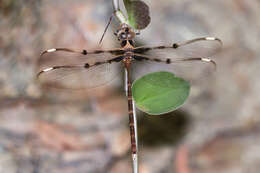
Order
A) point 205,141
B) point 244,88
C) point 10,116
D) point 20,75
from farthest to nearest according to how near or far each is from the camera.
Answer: point 244,88 → point 205,141 → point 20,75 → point 10,116

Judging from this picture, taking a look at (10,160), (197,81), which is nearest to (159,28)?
(197,81)

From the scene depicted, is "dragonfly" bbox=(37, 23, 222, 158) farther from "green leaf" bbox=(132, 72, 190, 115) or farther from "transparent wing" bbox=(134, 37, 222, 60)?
"green leaf" bbox=(132, 72, 190, 115)

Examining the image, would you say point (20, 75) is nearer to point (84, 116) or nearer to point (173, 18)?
point (84, 116)

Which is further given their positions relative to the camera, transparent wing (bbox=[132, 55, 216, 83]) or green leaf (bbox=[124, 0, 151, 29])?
transparent wing (bbox=[132, 55, 216, 83])

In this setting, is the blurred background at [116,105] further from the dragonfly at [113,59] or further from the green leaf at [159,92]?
the green leaf at [159,92]

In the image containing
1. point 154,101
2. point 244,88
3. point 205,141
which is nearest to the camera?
point 154,101

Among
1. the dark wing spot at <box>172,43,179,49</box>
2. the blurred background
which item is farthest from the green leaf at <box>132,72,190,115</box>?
the blurred background

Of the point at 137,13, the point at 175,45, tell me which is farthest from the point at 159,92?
the point at 137,13
